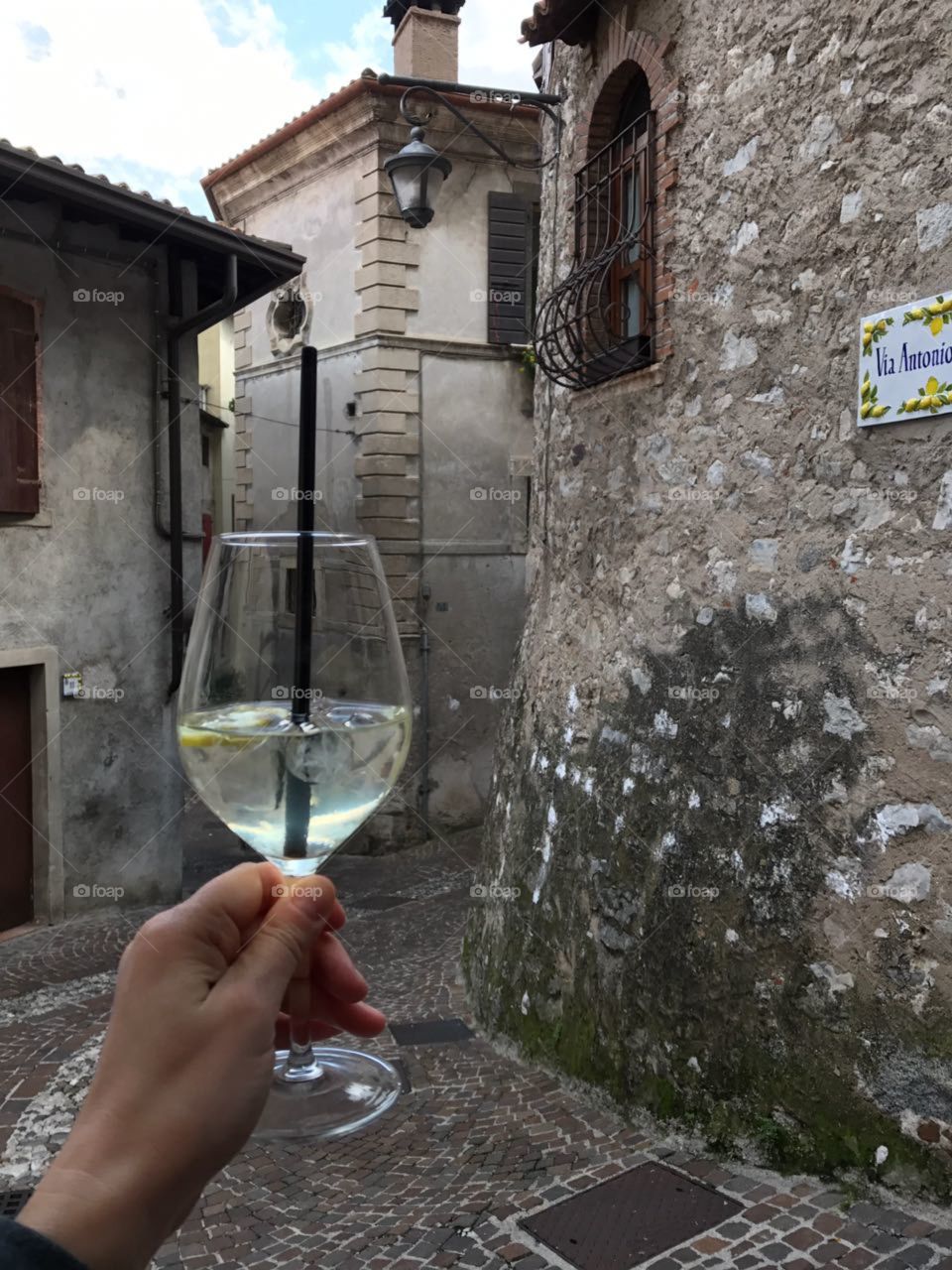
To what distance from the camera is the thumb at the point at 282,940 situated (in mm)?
1102

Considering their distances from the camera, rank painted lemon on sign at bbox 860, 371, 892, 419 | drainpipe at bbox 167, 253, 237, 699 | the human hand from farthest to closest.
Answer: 1. drainpipe at bbox 167, 253, 237, 699
2. painted lemon on sign at bbox 860, 371, 892, 419
3. the human hand

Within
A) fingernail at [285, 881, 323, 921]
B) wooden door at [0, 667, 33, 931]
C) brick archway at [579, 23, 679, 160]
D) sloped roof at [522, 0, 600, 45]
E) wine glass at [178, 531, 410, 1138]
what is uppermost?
sloped roof at [522, 0, 600, 45]

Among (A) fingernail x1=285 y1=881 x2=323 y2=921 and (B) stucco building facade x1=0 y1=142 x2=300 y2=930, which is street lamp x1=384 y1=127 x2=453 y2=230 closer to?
(B) stucco building facade x1=0 y1=142 x2=300 y2=930

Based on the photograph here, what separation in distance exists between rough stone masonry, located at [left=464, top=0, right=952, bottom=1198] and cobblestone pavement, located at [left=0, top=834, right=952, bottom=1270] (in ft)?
0.70

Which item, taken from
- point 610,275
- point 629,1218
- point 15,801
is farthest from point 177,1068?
point 15,801

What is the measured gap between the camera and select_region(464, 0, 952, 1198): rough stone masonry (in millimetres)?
4270

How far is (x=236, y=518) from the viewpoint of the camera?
1580cm

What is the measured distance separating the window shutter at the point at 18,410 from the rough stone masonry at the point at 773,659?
525 cm

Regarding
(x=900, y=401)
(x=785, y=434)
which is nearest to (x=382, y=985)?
(x=785, y=434)

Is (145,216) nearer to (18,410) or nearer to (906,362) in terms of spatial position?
(18,410)

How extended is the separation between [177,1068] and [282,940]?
184 millimetres

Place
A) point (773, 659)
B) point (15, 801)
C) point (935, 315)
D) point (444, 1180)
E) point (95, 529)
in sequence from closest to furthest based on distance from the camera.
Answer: point (935, 315), point (444, 1180), point (773, 659), point (15, 801), point (95, 529)

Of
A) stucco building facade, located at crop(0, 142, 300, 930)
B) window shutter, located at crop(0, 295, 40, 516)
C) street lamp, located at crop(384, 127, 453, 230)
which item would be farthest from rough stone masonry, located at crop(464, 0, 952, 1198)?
window shutter, located at crop(0, 295, 40, 516)

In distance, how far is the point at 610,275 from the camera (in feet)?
21.0
